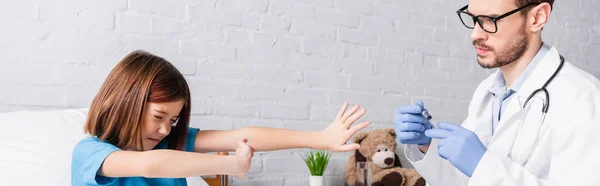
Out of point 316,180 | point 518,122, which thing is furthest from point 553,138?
point 316,180

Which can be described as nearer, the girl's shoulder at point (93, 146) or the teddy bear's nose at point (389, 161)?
the girl's shoulder at point (93, 146)

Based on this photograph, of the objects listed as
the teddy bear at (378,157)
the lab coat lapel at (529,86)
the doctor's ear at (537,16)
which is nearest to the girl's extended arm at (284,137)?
the lab coat lapel at (529,86)

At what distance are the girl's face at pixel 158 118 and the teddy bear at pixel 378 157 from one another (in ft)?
4.64

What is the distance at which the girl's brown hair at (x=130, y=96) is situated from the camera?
1.55 meters

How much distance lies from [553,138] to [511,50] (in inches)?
12.6

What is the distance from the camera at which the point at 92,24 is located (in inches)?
92.3

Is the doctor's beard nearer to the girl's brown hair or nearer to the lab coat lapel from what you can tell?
the lab coat lapel

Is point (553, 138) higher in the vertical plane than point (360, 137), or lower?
higher

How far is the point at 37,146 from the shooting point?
1855mm

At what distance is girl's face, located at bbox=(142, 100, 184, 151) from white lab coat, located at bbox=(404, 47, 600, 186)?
29.6 inches

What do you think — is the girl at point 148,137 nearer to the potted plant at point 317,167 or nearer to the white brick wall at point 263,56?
the white brick wall at point 263,56

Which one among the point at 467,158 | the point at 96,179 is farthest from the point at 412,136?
the point at 96,179

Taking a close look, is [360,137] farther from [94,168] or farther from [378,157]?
[94,168]

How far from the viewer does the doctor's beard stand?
1823 mm
